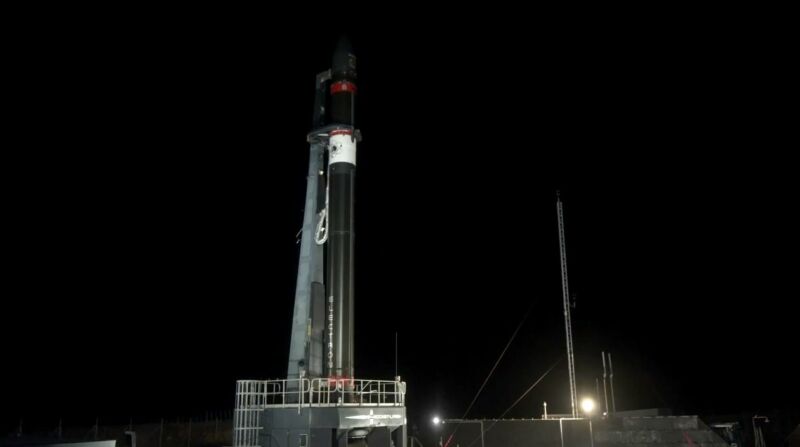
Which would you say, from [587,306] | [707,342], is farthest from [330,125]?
[707,342]

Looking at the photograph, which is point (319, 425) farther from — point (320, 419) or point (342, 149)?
point (342, 149)

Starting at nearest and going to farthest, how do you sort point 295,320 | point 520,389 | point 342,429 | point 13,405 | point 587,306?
point 342,429, point 295,320, point 587,306, point 13,405, point 520,389

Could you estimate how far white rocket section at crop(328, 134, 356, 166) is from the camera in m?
22.6

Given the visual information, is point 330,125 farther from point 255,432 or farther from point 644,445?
point 644,445

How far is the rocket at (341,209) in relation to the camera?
20.8 meters

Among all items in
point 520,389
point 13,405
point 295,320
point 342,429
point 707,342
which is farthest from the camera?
point 520,389

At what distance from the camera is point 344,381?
1994cm

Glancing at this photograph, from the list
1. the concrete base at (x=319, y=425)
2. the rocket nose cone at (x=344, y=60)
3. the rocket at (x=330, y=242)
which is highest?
the rocket nose cone at (x=344, y=60)

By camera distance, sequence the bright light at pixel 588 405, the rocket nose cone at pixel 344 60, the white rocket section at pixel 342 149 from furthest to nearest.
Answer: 1. the rocket nose cone at pixel 344 60
2. the white rocket section at pixel 342 149
3. the bright light at pixel 588 405

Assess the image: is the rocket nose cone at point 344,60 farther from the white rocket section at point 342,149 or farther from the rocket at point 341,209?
the white rocket section at point 342,149

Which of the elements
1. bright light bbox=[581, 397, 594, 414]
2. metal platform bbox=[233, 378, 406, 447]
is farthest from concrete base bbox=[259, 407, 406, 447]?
bright light bbox=[581, 397, 594, 414]

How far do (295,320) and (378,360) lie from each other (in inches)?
1560

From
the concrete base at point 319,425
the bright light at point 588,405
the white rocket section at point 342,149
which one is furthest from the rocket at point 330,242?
the bright light at point 588,405

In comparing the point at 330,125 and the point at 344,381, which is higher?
the point at 330,125
